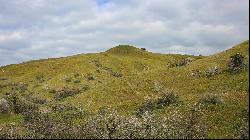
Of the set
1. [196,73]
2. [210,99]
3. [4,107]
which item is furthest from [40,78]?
[210,99]

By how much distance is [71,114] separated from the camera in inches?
1473

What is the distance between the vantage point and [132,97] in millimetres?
41781

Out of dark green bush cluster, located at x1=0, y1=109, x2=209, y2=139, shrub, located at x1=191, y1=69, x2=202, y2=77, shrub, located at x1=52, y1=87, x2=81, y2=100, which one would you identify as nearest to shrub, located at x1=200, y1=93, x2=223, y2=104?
dark green bush cluster, located at x1=0, y1=109, x2=209, y2=139

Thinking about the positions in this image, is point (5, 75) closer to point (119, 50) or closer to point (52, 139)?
point (119, 50)

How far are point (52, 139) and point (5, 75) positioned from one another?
5866 centimetres

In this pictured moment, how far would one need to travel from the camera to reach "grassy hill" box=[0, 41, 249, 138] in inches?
997

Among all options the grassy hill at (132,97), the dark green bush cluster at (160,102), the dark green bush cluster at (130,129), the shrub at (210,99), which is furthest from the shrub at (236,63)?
the dark green bush cluster at (130,129)

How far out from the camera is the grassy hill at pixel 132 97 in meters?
25.3

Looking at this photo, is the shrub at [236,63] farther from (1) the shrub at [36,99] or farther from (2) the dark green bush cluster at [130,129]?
(1) the shrub at [36,99]

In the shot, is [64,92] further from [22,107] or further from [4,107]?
[4,107]

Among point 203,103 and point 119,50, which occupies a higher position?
point 119,50

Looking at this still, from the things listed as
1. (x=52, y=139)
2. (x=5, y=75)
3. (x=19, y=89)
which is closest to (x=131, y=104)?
(x=52, y=139)

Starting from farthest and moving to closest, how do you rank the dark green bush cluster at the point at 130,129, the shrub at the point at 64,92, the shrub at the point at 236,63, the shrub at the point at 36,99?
the shrub at the point at 64,92 → the shrub at the point at 36,99 → the shrub at the point at 236,63 → the dark green bush cluster at the point at 130,129

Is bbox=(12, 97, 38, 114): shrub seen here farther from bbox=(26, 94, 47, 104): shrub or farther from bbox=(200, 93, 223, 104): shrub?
bbox=(200, 93, 223, 104): shrub
